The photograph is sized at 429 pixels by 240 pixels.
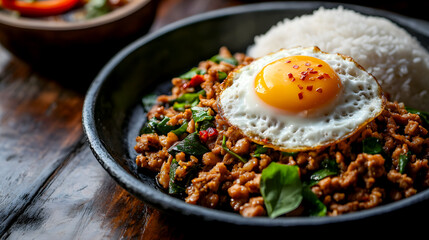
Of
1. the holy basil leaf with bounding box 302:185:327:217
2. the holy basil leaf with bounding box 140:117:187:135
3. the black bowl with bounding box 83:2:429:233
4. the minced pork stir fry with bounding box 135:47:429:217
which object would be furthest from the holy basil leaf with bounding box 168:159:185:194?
the holy basil leaf with bounding box 302:185:327:217

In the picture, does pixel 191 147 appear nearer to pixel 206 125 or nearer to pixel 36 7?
pixel 206 125

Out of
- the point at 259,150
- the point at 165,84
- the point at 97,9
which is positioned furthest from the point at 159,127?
the point at 97,9

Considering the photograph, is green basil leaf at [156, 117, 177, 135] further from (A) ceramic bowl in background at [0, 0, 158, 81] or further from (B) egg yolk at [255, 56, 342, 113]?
(A) ceramic bowl in background at [0, 0, 158, 81]

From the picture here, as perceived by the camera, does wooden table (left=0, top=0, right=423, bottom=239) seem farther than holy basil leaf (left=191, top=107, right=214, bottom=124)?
No

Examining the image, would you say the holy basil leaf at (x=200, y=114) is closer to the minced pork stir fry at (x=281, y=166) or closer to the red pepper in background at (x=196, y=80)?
the minced pork stir fry at (x=281, y=166)

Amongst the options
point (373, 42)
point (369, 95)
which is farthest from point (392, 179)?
point (373, 42)

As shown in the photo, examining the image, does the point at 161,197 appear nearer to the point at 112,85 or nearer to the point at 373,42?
the point at 112,85
